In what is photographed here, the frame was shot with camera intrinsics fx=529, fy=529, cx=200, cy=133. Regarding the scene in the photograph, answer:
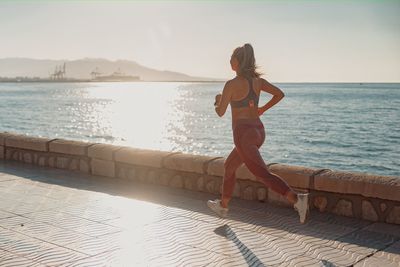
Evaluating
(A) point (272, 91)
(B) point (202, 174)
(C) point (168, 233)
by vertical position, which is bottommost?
(C) point (168, 233)

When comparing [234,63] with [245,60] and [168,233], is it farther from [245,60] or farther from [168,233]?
[168,233]

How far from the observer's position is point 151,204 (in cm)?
656

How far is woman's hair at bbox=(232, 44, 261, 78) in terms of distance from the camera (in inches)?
209

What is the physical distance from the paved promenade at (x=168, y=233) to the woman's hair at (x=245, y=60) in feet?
5.31

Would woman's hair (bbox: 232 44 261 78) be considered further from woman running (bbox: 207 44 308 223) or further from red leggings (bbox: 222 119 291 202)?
red leggings (bbox: 222 119 291 202)

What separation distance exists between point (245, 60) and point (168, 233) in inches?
74.9

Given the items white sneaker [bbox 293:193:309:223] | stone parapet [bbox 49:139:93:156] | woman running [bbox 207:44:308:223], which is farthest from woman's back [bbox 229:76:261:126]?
stone parapet [bbox 49:139:93:156]

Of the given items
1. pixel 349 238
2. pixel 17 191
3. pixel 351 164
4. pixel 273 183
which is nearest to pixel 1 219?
pixel 17 191

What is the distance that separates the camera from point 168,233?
530cm

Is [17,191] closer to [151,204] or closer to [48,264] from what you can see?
[151,204]

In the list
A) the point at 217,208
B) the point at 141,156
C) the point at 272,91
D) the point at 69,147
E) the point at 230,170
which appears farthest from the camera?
the point at 69,147

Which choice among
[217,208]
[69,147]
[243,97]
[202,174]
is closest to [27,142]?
[69,147]

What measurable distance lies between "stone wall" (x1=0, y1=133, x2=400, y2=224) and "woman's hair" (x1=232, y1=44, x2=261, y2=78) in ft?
5.32

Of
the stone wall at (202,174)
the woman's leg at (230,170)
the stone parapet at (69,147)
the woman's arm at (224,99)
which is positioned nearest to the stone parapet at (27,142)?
the stone wall at (202,174)
